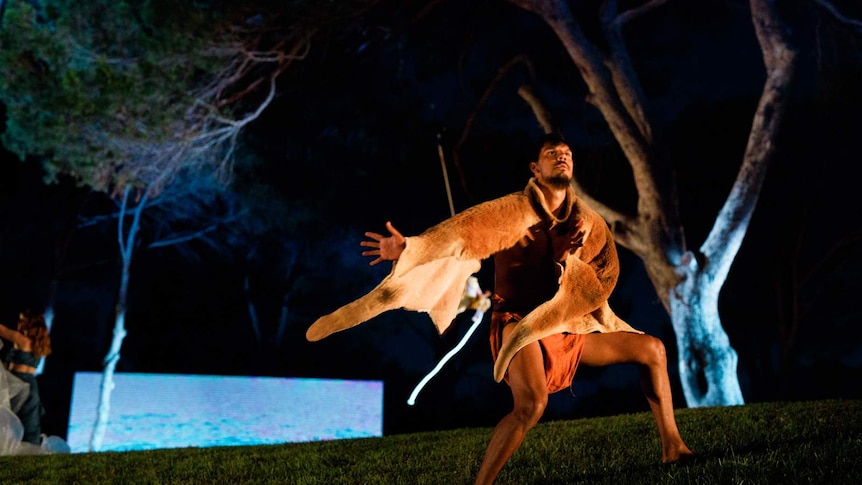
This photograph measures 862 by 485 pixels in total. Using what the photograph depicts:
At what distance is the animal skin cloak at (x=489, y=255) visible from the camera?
4109 mm

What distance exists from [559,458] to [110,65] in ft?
30.7

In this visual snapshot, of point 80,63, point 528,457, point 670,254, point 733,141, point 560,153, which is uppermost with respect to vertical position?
point 733,141

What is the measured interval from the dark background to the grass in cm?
627

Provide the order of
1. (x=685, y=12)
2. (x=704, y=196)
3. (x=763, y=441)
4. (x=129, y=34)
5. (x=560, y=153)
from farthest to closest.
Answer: (x=704, y=196) → (x=685, y=12) → (x=129, y=34) → (x=763, y=441) → (x=560, y=153)

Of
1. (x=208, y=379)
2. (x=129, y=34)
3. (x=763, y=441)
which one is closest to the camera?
(x=763, y=441)

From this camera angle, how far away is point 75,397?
1767 centimetres

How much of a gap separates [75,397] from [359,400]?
6.15 meters

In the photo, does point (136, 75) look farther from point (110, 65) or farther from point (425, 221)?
point (425, 221)

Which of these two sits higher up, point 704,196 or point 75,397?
point 704,196

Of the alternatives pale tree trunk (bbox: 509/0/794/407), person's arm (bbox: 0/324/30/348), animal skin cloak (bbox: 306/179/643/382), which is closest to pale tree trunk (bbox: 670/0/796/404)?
pale tree trunk (bbox: 509/0/794/407)

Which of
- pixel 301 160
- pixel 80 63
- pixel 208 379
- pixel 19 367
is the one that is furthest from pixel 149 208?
pixel 19 367

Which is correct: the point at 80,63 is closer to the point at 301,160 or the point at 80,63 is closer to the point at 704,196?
the point at 301,160

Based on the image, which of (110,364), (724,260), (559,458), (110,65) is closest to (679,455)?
(559,458)

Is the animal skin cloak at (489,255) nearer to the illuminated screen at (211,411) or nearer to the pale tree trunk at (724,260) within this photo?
the pale tree trunk at (724,260)
